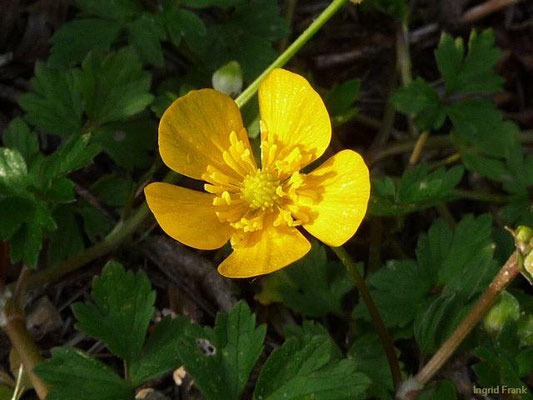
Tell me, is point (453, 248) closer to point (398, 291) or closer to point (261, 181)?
point (398, 291)

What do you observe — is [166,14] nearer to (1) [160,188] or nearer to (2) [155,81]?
(2) [155,81]

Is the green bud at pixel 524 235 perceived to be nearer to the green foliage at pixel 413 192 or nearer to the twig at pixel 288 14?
the green foliage at pixel 413 192

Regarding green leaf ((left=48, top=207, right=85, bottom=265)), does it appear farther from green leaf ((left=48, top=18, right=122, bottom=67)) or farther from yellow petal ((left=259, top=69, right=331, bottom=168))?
yellow petal ((left=259, top=69, right=331, bottom=168))

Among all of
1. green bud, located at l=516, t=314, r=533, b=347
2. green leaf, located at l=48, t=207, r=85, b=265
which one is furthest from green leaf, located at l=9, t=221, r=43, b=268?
green bud, located at l=516, t=314, r=533, b=347

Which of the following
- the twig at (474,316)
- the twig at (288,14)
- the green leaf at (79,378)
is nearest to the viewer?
the twig at (474,316)

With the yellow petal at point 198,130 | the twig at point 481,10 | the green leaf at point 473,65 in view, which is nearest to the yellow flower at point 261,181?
the yellow petal at point 198,130

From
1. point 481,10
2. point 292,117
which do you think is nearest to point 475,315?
point 292,117

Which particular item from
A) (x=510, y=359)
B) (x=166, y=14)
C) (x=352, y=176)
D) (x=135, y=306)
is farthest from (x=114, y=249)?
(x=510, y=359)
